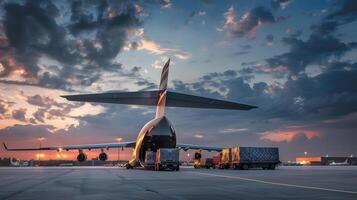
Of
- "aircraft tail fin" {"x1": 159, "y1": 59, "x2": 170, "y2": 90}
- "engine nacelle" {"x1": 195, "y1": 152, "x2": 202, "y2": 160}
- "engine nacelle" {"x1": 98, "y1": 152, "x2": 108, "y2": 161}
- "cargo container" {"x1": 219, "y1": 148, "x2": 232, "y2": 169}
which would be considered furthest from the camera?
"engine nacelle" {"x1": 195, "y1": 152, "x2": 202, "y2": 160}

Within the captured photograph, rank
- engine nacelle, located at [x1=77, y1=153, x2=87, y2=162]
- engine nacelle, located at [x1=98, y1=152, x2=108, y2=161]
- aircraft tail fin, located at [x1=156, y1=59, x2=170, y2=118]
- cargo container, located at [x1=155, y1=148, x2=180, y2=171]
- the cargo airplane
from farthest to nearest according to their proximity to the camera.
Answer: engine nacelle, located at [x1=98, y1=152, x2=108, y2=161]
engine nacelle, located at [x1=77, y1=153, x2=87, y2=162]
cargo container, located at [x1=155, y1=148, x2=180, y2=171]
aircraft tail fin, located at [x1=156, y1=59, x2=170, y2=118]
the cargo airplane

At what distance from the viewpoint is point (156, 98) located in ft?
161

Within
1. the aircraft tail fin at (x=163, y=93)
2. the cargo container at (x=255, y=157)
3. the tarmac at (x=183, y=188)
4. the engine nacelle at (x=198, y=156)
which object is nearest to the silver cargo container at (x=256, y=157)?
the cargo container at (x=255, y=157)

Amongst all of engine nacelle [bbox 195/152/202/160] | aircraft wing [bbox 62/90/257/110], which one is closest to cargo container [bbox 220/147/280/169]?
aircraft wing [bbox 62/90/257/110]

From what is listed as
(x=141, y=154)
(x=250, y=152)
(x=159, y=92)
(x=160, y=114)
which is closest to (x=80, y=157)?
(x=141, y=154)

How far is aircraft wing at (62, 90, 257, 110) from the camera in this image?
35.1 meters

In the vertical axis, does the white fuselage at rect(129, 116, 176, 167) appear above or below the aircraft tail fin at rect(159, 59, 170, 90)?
below

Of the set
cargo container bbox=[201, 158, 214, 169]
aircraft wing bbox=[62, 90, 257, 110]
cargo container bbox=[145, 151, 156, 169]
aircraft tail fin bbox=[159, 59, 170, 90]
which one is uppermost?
aircraft tail fin bbox=[159, 59, 170, 90]

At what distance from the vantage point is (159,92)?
47.9 meters

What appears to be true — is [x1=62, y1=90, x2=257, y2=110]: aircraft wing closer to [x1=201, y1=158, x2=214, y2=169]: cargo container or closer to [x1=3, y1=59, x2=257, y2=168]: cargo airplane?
[x1=3, y1=59, x2=257, y2=168]: cargo airplane

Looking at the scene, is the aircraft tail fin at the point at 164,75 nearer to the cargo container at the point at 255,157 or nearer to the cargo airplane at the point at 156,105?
the cargo airplane at the point at 156,105

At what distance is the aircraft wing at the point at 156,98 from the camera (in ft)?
115

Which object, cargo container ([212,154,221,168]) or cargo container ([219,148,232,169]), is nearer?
cargo container ([219,148,232,169])

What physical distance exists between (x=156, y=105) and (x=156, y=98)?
3.77m
